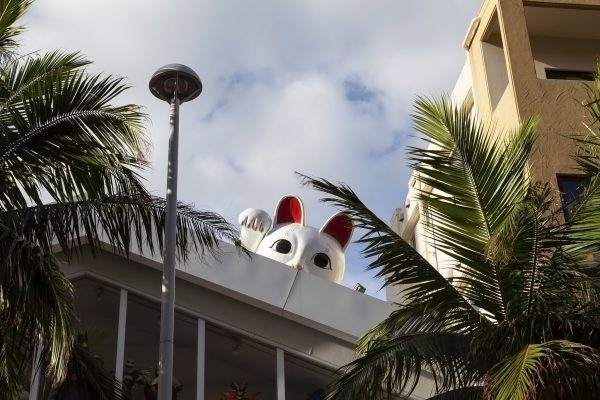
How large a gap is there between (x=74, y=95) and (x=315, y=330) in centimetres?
567

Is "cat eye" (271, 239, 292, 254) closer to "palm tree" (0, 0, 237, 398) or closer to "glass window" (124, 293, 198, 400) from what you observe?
"glass window" (124, 293, 198, 400)

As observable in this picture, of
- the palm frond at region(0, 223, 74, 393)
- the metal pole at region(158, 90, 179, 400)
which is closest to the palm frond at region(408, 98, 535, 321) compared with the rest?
the metal pole at region(158, 90, 179, 400)

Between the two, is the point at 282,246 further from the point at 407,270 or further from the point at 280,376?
the point at 407,270

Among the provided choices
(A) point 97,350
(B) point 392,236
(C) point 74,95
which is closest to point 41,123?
(C) point 74,95

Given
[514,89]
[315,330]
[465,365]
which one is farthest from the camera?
[514,89]

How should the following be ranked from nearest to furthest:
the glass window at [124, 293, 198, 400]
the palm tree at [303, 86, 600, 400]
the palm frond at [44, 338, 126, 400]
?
the palm tree at [303, 86, 600, 400]
the palm frond at [44, 338, 126, 400]
the glass window at [124, 293, 198, 400]

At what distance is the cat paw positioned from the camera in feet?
56.5

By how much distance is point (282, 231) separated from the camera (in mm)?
17031

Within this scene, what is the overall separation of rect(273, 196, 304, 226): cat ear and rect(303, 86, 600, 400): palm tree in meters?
8.06

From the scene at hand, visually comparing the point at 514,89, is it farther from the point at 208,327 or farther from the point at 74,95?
the point at 74,95

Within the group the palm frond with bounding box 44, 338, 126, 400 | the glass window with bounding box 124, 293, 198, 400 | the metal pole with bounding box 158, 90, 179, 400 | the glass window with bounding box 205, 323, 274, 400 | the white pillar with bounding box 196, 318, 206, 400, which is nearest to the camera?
the metal pole with bounding box 158, 90, 179, 400

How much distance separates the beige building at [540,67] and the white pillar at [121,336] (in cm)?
425

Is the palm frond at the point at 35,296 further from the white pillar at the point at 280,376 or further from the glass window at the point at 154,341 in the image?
the glass window at the point at 154,341

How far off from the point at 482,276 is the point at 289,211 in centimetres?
888
